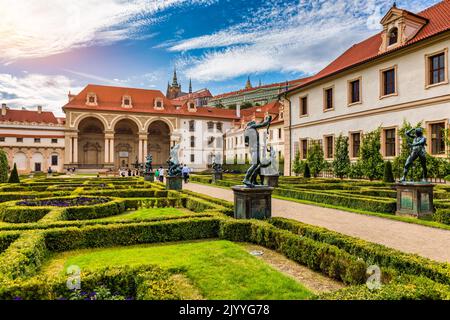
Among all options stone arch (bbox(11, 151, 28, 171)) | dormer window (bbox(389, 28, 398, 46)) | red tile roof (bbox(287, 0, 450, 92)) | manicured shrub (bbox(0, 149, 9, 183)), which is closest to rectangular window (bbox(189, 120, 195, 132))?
stone arch (bbox(11, 151, 28, 171))

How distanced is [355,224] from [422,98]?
40.4 feet

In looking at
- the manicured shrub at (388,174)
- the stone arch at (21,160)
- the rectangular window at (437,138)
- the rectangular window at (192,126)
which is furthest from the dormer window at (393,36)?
the stone arch at (21,160)

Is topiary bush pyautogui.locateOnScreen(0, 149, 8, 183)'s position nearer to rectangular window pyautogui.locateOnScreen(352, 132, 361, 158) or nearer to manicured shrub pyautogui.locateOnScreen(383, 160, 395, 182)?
rectangular window pyautogui.locateOnScreen(352, 132, 361, 158)

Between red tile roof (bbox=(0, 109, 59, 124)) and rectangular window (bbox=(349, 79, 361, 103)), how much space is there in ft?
164

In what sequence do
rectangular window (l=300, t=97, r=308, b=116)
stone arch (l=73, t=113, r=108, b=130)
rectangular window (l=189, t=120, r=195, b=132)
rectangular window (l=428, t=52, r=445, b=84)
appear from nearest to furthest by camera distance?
rectangular window (l=428, t=52, r=445, b=84) < rectangular window (l=300, t=97, r=308, b=116) < stone arch (l=73, t=113, r=108, b=130) < rectangular window (l=189, t=120, r=195, b=132)

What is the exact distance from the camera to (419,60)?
17062 mm

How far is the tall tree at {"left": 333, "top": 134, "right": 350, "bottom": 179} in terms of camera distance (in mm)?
22016

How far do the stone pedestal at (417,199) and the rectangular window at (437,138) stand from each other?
342 inches

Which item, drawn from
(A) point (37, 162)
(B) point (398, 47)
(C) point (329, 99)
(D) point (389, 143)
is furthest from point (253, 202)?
(A) point (37, 162)

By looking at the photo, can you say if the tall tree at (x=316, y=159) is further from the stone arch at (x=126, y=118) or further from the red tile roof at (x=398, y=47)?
the stone arch at (x=126, y=118)

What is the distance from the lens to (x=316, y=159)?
80.5ft
